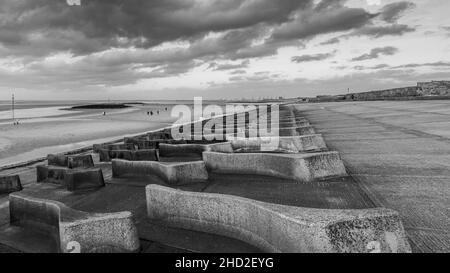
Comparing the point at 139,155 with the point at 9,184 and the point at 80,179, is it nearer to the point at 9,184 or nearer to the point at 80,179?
the point at 80,179

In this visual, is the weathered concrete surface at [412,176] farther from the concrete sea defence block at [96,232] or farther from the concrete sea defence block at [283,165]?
the concrete sea defence block at [96,232]

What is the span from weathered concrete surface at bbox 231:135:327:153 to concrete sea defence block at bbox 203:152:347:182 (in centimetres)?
235

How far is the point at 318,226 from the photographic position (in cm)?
297

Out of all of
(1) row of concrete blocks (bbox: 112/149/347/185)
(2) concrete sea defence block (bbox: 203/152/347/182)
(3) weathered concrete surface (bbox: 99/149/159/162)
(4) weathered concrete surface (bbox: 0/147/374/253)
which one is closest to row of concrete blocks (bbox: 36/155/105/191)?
(4) weathered concrete surface (bbox: 0/147/374/253)

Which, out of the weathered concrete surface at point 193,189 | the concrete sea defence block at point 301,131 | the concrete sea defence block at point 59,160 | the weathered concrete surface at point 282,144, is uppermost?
the concrete sea defence block at point 301,131

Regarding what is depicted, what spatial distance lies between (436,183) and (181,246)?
17.0 feet

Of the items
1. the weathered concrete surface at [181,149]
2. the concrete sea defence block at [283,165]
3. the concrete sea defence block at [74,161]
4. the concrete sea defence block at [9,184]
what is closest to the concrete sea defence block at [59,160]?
the concrete sea defence block at [74,161]

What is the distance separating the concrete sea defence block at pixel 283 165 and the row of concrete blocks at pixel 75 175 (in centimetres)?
301

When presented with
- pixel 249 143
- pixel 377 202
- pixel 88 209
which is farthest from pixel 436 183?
pixel 88 209

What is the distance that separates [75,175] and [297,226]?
19.5ft

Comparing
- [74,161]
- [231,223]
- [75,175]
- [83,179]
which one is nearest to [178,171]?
[83,179]

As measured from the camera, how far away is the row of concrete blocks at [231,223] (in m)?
3.00

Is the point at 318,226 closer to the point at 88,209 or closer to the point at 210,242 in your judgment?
the point at 210,242
